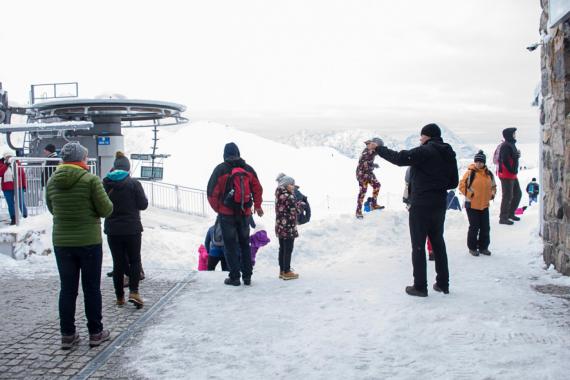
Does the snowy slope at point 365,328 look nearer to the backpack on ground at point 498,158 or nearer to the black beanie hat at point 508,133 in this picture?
the backpack on ground at point 498,158

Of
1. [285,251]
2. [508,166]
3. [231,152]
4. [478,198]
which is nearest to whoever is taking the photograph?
[231,152]

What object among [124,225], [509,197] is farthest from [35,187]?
[509,197]

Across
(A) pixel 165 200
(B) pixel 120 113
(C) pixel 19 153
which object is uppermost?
(B) pixel 120 113

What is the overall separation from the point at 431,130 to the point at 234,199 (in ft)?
8.43

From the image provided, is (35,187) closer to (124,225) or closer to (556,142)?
(124,225)

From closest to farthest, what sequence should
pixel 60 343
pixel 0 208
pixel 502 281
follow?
pixel 60 343 → pixel 502 281 → pixel 0 208

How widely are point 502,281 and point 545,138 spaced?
2619 millimetres

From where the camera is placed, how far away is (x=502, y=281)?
6.64 meters

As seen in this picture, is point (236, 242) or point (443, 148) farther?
point (236, 242)

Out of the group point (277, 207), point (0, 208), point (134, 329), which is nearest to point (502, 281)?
point (277, 207)

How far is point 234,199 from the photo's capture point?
654 centimetres

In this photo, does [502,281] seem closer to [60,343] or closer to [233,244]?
[233,244]

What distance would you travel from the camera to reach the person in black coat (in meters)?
5.82

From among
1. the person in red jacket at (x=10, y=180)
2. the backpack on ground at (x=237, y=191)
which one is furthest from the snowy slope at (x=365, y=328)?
the person in red jacket at (x=10, y=180)
